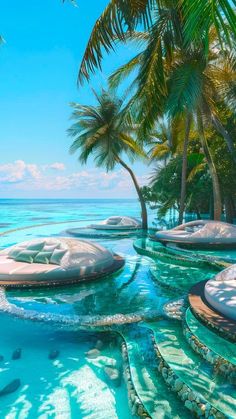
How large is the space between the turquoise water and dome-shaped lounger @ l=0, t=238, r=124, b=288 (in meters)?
0.20

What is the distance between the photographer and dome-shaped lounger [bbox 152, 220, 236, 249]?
34.9ft

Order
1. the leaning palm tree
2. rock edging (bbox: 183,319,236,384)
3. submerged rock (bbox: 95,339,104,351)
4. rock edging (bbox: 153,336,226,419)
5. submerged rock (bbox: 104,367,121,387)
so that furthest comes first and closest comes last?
the leaning palm tree, submerged rock (bbox: 95,339,104,351), submerged rock (bbox: 104,367,121,387), rock edging (bbox: 183,319,236,384), rock edging (bbox: 153,336,226,419)

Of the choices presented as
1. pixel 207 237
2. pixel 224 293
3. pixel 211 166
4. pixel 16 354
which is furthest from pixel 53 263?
pixel 211 166

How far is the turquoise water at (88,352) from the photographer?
3158 millimetres

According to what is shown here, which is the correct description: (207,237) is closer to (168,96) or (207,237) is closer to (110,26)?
(168,96)

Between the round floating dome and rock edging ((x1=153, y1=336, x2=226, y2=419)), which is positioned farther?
the round floating dome

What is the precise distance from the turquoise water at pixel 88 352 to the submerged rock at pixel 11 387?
5 cm

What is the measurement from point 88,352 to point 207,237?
7513mm

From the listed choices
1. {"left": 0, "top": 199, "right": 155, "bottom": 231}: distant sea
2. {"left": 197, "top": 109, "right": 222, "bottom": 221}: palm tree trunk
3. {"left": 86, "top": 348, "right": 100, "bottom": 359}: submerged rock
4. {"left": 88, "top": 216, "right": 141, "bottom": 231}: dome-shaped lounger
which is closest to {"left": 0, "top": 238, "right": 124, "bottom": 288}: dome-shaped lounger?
{"left": 86, "top": 348, "right": 100, "bottom": 359}: submerged rock

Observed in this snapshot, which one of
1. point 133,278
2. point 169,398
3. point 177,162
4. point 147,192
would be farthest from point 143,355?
point 147,192

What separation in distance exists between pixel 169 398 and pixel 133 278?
4570 millimetres

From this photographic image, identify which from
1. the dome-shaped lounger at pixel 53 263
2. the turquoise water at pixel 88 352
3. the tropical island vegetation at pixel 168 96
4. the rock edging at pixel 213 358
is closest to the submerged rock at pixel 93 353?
the turquoise water at pixel 88 352

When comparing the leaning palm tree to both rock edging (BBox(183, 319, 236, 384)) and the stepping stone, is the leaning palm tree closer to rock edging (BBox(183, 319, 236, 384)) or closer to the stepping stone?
the stepping stone

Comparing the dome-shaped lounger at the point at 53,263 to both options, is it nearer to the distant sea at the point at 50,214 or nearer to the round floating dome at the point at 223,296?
the round floating dome at the point at 223,296
